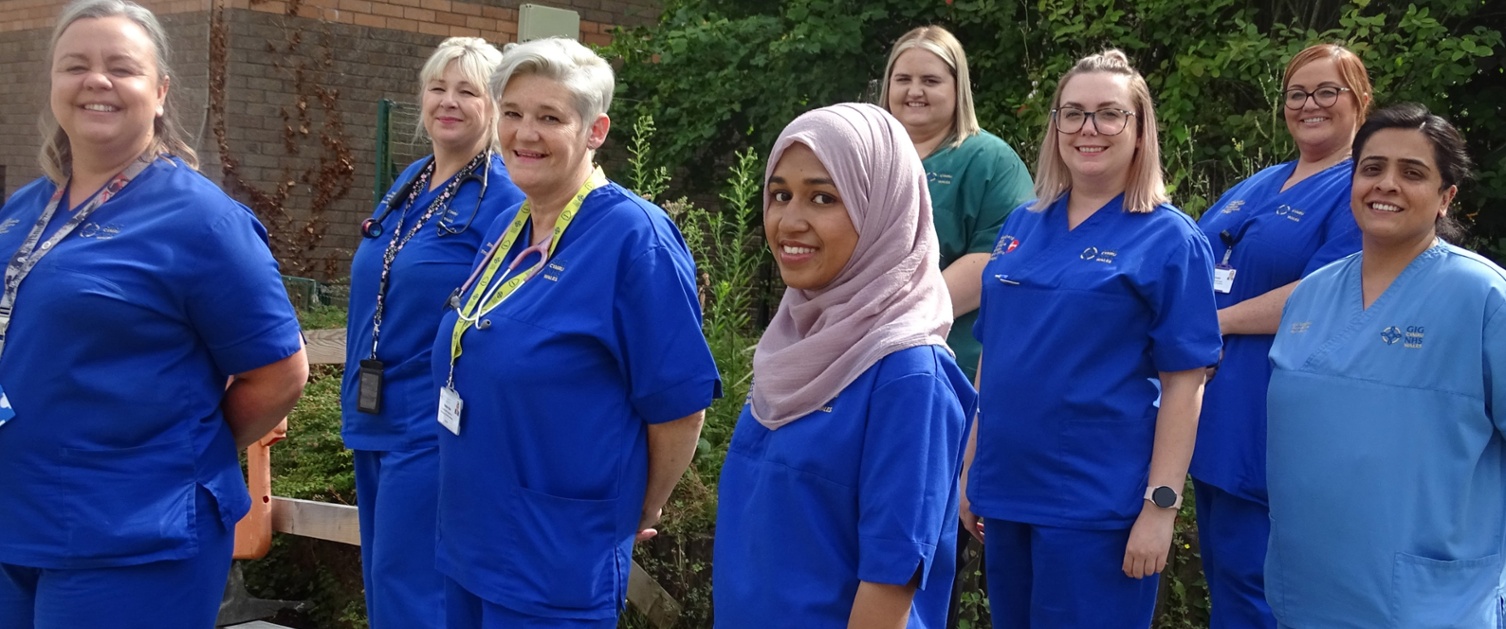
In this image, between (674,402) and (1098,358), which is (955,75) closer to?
(1098,358)

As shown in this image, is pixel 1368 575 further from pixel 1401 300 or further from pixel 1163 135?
pixel 1163 135

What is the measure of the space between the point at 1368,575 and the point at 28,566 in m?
2.76

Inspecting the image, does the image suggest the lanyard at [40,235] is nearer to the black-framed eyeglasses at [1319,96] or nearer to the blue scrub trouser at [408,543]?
the blue scrub trouser at [408,543]

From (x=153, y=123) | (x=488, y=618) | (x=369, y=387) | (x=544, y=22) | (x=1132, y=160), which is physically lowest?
(x=488, y=618)

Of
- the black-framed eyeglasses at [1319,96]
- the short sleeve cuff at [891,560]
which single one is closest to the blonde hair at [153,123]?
the short sleeve cuff at [891,560]

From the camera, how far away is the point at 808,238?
2.30 m

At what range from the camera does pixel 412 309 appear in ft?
12.0

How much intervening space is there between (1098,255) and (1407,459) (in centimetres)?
84

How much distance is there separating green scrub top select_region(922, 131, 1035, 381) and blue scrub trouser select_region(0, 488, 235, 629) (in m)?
2.16

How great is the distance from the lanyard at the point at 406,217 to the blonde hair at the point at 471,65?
0.11 m

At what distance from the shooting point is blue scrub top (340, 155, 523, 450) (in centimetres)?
361

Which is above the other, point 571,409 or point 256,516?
point 571,409

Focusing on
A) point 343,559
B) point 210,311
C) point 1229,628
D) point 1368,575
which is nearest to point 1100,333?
point 1368,575

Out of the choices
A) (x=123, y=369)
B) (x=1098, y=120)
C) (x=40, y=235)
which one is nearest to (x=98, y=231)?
(x=40, y=235)
